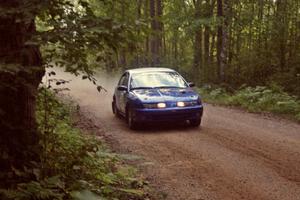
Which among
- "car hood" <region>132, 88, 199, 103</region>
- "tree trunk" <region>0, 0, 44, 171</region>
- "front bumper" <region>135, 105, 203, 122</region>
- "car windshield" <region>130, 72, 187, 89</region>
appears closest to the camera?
"tree trunk" <region>0, 0, 44, 171</region>

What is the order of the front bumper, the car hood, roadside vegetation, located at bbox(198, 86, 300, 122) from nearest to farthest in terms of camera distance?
the front bumper → the car hood → roadside vegetation, located at bbox(198, 86, 300, 122)

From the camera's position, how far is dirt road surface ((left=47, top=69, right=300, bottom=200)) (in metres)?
7.04

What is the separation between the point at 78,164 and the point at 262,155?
17.0 ft

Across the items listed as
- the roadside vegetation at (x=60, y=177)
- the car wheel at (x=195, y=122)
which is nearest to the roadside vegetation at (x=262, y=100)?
the car wheel at (x=195, y=122)

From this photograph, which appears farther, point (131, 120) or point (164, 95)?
point (131, 120)

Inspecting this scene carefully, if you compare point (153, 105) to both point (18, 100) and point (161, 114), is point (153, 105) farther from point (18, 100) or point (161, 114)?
point (18, 100)

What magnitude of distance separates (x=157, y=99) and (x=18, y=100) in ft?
25.2

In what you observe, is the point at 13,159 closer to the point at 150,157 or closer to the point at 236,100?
the point at 150,157

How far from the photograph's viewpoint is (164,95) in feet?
41.0

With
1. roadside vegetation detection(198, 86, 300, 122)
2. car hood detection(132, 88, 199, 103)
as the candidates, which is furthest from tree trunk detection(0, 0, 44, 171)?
roadside vegetation detection(198, 86, 300, 122)

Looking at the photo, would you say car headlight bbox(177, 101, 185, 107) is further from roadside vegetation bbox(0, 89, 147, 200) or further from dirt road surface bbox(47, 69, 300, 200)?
roadside vegetation bbox(0, 89, 147, 200)

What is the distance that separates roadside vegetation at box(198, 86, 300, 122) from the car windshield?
4.36 m

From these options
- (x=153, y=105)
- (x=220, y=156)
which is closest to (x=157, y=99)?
(x=153, y=105)

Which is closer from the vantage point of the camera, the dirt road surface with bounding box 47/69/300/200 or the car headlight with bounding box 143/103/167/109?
the dirt road surface with bounding box 47/69/300/200
